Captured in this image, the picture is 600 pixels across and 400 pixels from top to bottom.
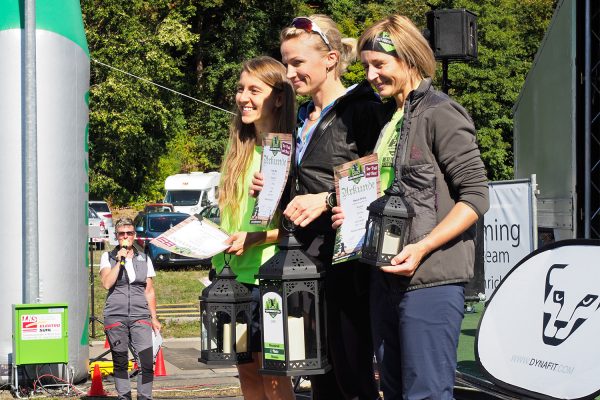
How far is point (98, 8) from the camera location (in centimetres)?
3512

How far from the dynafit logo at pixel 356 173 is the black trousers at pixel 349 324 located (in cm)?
36

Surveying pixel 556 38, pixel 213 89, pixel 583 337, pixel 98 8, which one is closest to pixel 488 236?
pixel 556 38

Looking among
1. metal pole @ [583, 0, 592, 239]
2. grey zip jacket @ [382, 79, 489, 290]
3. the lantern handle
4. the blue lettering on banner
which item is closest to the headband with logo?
grey zip jacket @ [382, 79, 489, 290]

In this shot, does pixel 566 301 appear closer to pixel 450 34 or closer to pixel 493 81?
pixel 450 34

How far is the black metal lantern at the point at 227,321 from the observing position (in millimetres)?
3949

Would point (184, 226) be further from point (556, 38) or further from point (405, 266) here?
point (556, 38)

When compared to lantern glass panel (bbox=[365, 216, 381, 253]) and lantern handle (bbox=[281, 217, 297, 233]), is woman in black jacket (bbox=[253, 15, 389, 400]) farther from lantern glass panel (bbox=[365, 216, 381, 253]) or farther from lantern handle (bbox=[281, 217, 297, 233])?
lantern glass panel (bbox=[365, 216, 381, 253])

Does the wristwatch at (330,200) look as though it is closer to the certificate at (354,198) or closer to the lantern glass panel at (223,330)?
the certificate at (354,198)

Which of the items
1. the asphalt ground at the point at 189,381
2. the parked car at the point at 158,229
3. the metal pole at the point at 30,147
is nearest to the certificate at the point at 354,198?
the asphalt ground at the point at 189,381

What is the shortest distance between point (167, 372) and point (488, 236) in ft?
13.5

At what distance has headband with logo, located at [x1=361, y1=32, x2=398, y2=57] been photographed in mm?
3305

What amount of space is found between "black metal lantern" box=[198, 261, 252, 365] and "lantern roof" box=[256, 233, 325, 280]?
426mm

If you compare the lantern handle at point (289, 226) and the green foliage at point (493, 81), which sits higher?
the green foliage at point (493, 81)

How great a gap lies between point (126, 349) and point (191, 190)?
26956 millimetres
